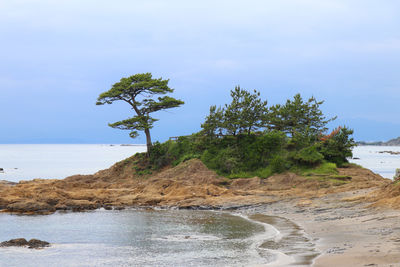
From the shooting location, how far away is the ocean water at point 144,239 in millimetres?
14898

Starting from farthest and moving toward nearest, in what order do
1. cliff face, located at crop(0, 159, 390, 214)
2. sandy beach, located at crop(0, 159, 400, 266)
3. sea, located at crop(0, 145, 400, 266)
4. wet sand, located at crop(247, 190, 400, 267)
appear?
cliff face, located at crop(0, 159, 390, 214), sea, located at crop(0, 145, 400, 266), sandy beach, located at crop(0, 159, 400, 266), wet sand, located at crop(247, 190, 400, 267)

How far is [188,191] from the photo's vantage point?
30.4 metres

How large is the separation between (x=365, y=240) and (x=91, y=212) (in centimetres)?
1718

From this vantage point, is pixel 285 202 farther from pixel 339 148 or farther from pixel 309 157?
pixel 339 148

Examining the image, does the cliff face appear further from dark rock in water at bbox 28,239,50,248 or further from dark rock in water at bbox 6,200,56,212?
dark rock in water at bbox 28,239,50,248

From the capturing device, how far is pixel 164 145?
42125mm

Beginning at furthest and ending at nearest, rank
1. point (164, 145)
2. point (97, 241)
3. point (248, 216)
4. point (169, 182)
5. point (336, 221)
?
point (164, 145) → point (169, 182) → point (248, 216) → point (336, 221) → point (97, 241)

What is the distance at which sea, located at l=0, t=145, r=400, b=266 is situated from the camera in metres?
14.8

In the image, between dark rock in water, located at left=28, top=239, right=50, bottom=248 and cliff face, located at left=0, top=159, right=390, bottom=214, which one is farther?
cliff face, located at left=0, top=159, right=390, bottom=214

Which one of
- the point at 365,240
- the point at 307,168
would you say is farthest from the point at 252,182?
the point at 365,240

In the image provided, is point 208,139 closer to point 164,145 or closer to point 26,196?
point 164,145

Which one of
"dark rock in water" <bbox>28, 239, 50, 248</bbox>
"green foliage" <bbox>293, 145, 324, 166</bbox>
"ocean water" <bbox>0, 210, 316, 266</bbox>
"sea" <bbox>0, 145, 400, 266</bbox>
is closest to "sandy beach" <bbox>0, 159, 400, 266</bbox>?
"sea" <bbox>0, 145, 400, 266</bbox>

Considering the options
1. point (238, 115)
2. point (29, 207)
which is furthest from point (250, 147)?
point (29, 207)

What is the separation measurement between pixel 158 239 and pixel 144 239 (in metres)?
0.60
